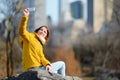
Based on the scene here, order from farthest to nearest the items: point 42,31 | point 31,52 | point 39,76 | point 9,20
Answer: point 9,20 < point 42,31 < point 31,52 < point 39,76

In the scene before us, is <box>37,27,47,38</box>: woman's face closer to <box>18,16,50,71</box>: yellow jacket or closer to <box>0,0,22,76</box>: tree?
<box>18,16,50,71</box>: yellow jacket

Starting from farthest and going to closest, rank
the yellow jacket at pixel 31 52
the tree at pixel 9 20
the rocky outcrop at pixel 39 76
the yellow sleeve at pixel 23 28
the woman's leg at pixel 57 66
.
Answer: the tree at pixel 9 20, the woman's leg at pixel 57 66, the yellow jacket at pixel 31 52, the yellow sleeve at pixel 23 28, the rocky outcrop at pixel 39 76

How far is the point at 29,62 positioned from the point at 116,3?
14.6 metres

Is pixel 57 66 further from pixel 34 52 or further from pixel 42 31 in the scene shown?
pixel 42 31

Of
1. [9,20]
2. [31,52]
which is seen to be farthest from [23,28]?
[9,20]

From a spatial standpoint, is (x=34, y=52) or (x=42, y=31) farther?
(x=42, y=31)

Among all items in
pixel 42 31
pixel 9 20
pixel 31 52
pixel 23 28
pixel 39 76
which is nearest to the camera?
pixel 39 76

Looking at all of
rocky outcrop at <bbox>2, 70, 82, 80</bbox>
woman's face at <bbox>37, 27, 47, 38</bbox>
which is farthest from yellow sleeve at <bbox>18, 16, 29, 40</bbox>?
rocky outcrop at <bbox>2, 70, 82, 80</bbox>

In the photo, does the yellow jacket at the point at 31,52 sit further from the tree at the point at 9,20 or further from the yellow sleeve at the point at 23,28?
the tree at the point at 9,20

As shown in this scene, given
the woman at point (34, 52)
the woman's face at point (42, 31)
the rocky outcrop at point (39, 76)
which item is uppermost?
the woman's face at point (42, 31)

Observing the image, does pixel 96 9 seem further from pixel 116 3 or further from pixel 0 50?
pixel 0 50

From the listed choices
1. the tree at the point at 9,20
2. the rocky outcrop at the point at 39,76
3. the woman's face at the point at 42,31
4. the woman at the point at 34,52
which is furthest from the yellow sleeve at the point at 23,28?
the tree at the point at 9,20

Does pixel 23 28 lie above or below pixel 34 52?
above

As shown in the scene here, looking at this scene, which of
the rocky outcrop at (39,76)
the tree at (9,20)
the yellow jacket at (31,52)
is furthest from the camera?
the tree at (9,20)
